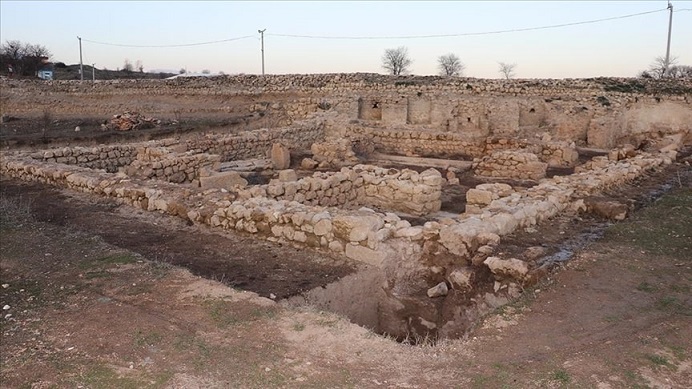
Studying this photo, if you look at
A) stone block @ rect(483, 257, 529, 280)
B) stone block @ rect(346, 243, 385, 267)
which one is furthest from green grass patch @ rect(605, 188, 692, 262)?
stone block @ rect(346, 243, 385, 267)

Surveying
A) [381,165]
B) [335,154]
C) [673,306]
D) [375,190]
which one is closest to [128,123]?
[335,154]

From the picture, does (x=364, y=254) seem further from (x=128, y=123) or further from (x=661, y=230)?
(x=128, y=123)

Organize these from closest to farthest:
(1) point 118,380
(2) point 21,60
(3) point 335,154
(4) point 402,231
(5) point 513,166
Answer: (1) point 118,380, (4) point 402,231, (5) point 513,166, (3) point 335,154, (2) point 21,60

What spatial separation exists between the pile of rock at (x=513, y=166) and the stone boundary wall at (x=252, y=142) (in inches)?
246

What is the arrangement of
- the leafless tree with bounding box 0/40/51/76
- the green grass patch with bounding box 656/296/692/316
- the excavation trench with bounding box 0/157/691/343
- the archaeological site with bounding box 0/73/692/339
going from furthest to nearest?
the leafless tree with bounding box 0/40/51/76 → the archaeological site with bounding box 0/73/692/339 → the excavation trench with bounding box 0/157/691/343 → the green grass patch with bounding box 656/296/692/316

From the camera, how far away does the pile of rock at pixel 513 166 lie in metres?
13.4

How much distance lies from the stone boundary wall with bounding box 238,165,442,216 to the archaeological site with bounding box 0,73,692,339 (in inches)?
1.2

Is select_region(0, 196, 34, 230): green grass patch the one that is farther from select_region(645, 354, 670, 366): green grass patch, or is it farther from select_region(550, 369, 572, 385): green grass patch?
select_region(645, 354, 670, 366): green grass patch

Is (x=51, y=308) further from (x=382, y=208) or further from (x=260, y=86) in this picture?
(x=260, y=86)

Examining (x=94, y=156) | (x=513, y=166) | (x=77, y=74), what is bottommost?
(x=513, y=166)

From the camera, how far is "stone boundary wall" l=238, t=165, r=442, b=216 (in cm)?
933

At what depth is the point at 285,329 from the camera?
13.8ft

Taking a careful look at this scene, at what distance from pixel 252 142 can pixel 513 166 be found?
7.33 metres

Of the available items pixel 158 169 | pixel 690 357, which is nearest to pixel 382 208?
pixel 158 169
